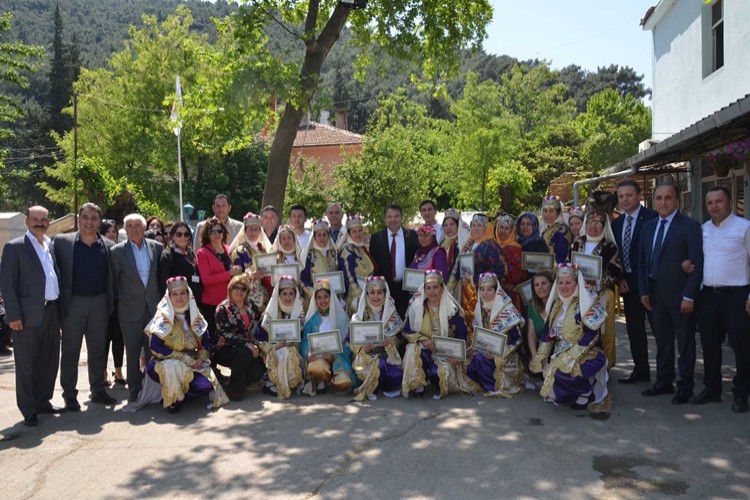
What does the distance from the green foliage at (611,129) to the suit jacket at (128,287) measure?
32712 mm

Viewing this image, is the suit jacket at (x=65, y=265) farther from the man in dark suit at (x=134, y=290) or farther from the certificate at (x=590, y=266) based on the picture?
the certificate at (x=590, y=266)

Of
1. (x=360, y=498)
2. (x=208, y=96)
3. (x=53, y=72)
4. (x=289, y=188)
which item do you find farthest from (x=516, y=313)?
(x=53, y=72)

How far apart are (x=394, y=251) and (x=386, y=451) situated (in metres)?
3.72

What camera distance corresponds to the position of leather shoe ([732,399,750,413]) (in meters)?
6.28

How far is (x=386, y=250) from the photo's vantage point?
29.3 feet

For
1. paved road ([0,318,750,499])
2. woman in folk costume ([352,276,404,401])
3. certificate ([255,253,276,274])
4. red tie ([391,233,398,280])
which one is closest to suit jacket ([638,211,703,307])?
paved road ([0,318,750,499])

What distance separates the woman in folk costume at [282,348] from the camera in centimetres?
A: 749

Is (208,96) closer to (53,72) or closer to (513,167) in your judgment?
(513,167)

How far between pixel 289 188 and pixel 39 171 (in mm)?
32502

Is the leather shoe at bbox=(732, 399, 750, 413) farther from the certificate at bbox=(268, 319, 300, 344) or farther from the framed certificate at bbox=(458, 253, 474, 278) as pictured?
the certificate at bbox=(268, 319, 300, 344)

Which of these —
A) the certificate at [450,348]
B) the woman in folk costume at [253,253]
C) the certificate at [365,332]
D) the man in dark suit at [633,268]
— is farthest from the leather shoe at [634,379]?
the woman in folk costume at [253,253]

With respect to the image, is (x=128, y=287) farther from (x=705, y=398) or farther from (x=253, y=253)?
(x=705, y=398)

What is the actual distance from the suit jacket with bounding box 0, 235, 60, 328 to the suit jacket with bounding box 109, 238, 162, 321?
0.80 m

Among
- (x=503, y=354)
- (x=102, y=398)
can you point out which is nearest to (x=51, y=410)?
(x=102, y=398)
